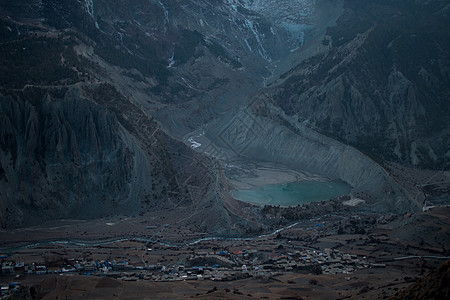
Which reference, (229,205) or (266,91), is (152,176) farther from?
(266,91)

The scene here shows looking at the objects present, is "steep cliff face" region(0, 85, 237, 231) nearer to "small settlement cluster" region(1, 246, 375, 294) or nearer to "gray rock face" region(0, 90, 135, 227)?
"gray rock face" region(0, 90, 135, 227)

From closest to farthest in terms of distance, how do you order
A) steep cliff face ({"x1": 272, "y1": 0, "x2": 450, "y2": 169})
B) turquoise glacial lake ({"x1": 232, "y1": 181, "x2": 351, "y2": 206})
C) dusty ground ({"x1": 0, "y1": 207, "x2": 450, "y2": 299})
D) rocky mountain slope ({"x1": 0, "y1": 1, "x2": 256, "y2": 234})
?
dusty ground ({"x1": 0, "y1": 207, "x2": 450, "y2": 299})
rocky mountain slope ({"x1": 0, "y1": 1, "x2": 256, "y2": 234})
turquoise glacial lake ({"x1": 232, "y1": 181, "x2": 351, "y2": 206})
steep cliff face ({"x1": 272, "y1": 0, "x2": 450, "y2": 169})

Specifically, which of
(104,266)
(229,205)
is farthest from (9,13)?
(104,266)

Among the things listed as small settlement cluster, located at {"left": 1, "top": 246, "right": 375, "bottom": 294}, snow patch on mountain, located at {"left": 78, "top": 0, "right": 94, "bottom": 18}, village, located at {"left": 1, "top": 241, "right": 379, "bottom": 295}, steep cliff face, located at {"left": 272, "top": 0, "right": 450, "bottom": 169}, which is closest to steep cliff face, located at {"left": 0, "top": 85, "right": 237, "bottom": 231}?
village, located at {"left": 1, "top": 241, "right": 379, "bottom": 295}

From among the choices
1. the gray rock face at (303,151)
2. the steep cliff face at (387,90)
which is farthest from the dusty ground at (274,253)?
the steep cliff face at (387,90)

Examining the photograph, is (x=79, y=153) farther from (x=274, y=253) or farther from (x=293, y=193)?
(x=293, y=193)

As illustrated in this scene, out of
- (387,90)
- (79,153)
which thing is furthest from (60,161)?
(387,90)
